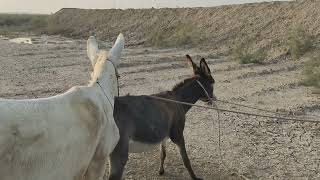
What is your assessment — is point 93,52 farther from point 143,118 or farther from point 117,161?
point 143,118

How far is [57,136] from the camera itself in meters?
2.49

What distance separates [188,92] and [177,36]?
25.4m

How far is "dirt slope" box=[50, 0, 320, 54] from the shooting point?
27656 millimetres

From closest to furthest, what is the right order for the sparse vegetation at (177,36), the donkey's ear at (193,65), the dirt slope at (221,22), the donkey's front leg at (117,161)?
the donkey's front leg at (117,161)
the donkey's ear at (193,65)
the dirt slope at (221,22)
the sparse vegetation at (177,36)

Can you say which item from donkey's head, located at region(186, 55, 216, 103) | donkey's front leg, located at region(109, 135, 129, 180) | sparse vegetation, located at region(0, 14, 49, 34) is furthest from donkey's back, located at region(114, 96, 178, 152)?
sparse vegetation, located at region(0, 14, 49, 34)

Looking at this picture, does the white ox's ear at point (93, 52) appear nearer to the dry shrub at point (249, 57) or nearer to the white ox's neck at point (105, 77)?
the white ox's neck at point (105, 77)

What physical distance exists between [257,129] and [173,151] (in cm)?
212

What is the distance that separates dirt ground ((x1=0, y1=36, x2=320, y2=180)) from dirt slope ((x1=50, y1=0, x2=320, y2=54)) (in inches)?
209

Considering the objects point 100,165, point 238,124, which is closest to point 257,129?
point 238,124

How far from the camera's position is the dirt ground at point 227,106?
7.52 metres

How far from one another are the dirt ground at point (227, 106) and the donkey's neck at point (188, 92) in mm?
1005

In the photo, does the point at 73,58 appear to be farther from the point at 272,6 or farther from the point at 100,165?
the point at 100,165

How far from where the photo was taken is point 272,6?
33.6 metres

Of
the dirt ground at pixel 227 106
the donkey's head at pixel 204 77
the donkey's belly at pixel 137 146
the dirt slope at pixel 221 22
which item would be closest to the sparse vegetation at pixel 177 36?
the dirt slope at pixel 221 22
